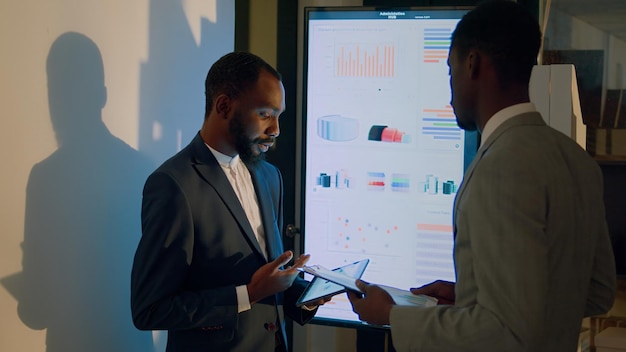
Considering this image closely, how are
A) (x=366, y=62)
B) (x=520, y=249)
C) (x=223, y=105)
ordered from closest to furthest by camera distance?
(x=520, y=249)
(x=223, y=105)
(x=366, y=62)

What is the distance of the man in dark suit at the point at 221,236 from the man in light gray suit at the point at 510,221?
539mm

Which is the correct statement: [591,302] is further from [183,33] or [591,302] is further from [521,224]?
[183,33]

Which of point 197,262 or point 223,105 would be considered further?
point 223,105

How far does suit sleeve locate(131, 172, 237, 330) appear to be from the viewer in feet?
5.67

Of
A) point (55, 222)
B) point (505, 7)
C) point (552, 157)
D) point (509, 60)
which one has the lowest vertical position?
point (55, 222)

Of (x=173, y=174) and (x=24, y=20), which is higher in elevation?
(x=24, y=20)

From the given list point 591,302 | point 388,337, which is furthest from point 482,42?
point 388,337

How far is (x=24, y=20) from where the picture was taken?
5.52ft

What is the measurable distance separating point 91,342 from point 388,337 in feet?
4.24

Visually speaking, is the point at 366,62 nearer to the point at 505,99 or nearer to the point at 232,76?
the point at 232,76

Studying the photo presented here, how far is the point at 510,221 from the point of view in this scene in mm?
1137

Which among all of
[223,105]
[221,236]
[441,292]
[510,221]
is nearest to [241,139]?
[223,105]

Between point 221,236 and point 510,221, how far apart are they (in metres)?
0.95

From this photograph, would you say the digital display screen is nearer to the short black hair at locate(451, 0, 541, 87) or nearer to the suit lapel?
the suit lapel
